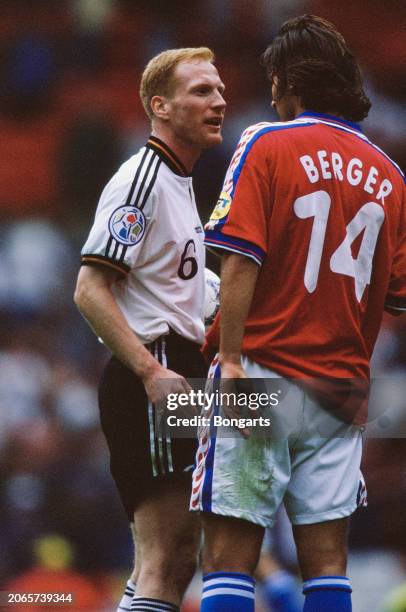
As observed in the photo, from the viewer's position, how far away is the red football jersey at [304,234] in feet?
7.23

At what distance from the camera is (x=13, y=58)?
5660 millimetres

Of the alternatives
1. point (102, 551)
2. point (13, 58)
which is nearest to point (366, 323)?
point (102, 551)

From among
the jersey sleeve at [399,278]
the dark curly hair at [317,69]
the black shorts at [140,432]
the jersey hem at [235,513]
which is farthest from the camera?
the black shorts at [140,432]

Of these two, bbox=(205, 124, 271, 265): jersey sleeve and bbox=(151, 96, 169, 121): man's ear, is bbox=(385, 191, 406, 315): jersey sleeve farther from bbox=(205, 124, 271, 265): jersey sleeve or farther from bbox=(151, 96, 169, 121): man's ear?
bbox=(151, 96, 169, 121): man's ear

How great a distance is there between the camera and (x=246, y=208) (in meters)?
2.18

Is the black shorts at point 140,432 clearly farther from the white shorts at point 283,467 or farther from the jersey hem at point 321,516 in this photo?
the jersey hem at point 321,516

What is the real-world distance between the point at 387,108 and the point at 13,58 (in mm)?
1968

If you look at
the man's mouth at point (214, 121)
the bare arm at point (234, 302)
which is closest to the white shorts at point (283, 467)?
the bare arm at point (234, 302)

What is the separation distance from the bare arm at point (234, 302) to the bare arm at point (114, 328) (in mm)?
313

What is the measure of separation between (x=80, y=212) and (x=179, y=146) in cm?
285

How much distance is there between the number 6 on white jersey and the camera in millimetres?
2232

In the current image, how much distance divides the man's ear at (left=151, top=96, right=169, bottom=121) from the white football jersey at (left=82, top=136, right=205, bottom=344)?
15 cm

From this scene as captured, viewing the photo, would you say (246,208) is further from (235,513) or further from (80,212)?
(80,212)

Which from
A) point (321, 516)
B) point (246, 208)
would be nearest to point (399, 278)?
point (246, 208)
